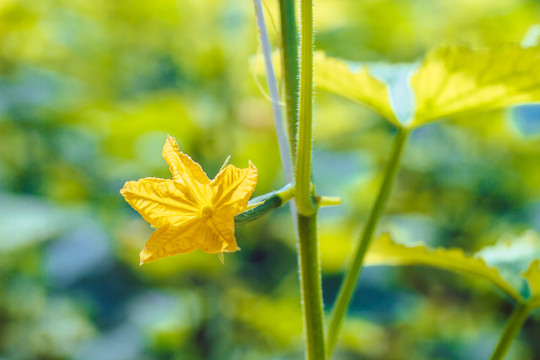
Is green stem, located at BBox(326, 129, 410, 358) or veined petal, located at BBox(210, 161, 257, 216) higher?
veined petal, located at BBox(210, 161, 257, 216)

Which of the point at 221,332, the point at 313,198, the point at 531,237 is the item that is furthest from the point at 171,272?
the point at 313,198

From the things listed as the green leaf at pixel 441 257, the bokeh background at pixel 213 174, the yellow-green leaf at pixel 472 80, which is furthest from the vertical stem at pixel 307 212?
the bokeh background at pixel 213 174

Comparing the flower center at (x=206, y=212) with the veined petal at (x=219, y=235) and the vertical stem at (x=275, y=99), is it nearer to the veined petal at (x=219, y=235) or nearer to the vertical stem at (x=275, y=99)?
the veined petal at (x=219, y=235)

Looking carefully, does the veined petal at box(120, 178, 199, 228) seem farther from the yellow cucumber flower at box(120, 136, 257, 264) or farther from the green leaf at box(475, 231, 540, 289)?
the green leaf at box(475, 231, 540, 289)

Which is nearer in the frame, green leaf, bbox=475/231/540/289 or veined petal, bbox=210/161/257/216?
veined petal, bbox=210/161/257/216

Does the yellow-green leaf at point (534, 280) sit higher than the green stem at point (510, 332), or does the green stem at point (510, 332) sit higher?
the yellow-green leaf at point (534, 280)

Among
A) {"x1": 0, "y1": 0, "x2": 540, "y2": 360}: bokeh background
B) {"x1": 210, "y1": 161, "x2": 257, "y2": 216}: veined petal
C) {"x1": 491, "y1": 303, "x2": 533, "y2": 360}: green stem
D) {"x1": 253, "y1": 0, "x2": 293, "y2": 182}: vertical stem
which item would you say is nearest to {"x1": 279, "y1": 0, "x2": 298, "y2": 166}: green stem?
{"x1": 253, "y1": 0, "x2": 293, "y2": 182}: vertical stem

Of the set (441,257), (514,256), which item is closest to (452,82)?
(441,257)

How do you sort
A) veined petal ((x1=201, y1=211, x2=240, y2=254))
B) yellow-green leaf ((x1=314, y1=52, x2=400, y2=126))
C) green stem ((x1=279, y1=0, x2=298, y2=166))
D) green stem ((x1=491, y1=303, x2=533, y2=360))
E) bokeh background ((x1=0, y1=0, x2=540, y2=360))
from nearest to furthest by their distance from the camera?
1. veined petal ((x1=201, y1=211, x2=240, y2=254))
2. green stem ((x1=279, y1=0, x2=298, y2=166))
3. green stem ((x1=491, y1=303, x2=533, y2=360))
4. yellow-green leaf ((x1=314, y1=52, x2=400, y2=126))
5. bokeh background ((x1=0, y1=0, x2=540, y2=360))
